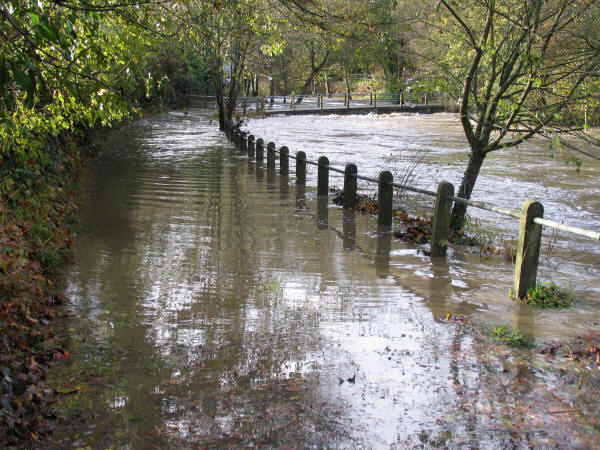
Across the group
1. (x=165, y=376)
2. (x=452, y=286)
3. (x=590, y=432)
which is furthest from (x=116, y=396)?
(x=452, y=286)

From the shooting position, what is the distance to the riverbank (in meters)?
3.78

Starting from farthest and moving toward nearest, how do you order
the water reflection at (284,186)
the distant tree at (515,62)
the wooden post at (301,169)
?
the wooden post at (301,169) → the water reflection at (284,186) → the distant tree at (515,62)

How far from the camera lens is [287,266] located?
767 centimetres

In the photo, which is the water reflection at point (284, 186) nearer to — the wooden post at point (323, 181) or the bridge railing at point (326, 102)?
the wooden post at point (323, 181)

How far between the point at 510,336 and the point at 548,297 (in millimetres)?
1268

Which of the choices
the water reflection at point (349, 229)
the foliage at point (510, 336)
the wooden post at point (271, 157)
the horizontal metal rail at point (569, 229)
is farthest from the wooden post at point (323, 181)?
the foliage at point (510, 336)

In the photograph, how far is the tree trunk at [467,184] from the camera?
31.9ft

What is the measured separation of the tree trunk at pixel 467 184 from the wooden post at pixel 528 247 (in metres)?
3.53

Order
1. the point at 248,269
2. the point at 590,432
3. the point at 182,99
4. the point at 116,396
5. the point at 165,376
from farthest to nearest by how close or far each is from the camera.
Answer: the point at 182,99, the point at 248,269, the point at 165,376, the point at 116,396, the point at 590,432

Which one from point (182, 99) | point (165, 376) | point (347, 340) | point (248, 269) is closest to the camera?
point (165, 376)

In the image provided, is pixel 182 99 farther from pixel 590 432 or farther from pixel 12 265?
pixel 590 432

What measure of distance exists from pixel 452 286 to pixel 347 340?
2.18 m

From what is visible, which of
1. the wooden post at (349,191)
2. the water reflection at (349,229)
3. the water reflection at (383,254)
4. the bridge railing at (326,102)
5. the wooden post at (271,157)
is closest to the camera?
the water reflection at (383,254)

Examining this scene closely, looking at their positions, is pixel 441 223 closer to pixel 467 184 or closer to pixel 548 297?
pixel 467 184
